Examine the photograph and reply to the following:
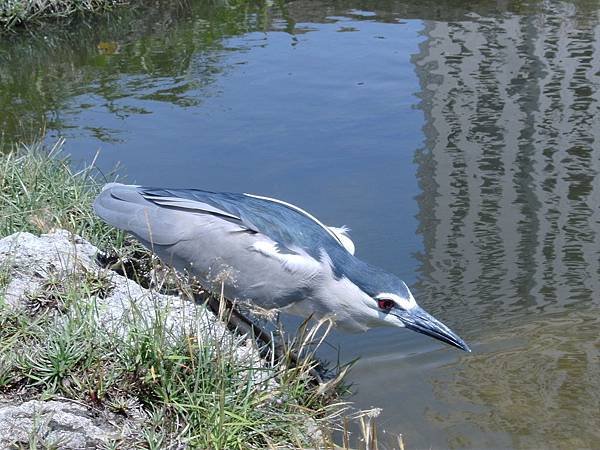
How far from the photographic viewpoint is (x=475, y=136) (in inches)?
296

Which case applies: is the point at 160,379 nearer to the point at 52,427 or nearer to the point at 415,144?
the point at 52,427

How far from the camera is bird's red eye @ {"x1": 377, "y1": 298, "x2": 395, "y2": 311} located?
4066 millimetres

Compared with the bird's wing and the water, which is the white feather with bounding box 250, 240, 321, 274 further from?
the water

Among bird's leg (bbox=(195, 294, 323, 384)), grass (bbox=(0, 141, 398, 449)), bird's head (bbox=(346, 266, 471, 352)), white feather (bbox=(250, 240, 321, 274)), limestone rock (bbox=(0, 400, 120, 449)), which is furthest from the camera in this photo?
white feather (bbox=(250, 240, 321, 274))

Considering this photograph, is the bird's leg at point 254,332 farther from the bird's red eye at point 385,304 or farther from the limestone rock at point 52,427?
the limestone rock at point 52,427

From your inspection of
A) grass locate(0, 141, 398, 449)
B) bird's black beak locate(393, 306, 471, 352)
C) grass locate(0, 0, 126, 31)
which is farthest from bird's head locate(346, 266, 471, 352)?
grass locate(0, 0, 126, 31)

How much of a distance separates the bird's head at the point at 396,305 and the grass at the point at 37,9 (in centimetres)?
780

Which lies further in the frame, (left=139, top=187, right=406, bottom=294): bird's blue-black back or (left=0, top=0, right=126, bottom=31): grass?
(left=0, top=0, right=126, bottom=31): grass

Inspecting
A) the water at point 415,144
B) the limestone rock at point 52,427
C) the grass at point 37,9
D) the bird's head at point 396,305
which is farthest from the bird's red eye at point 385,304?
the grass at point 37,9

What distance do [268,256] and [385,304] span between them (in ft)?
1.82

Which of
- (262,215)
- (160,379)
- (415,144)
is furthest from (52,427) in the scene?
(415,144)

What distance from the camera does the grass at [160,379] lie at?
344cm

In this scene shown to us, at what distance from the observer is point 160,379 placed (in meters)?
3.54

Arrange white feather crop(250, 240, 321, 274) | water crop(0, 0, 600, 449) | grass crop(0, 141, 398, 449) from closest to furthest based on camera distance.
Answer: grass crop(0, 141, 398, 449) → white feather crop(250, 240, 321, 274) → water crop(0, 0, 600, 449)
